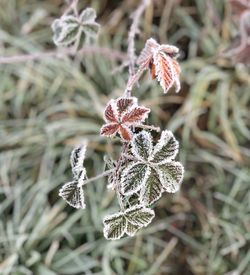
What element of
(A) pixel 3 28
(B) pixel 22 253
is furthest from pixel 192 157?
(A) pixel 3 28

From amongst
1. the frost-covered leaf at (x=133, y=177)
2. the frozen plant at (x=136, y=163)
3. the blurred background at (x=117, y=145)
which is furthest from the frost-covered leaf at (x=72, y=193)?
the blurred background at (x=117, y=145)

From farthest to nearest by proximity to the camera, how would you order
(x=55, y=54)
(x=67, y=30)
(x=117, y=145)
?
(x=117, y=145), (x=55, y=54), (x=67, y=30)

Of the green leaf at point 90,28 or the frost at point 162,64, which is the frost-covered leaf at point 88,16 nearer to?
the green leaf at point 90,28

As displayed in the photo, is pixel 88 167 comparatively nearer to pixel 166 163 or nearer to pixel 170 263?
pixel 170 263

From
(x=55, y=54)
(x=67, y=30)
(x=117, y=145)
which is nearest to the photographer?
(x=67, y=30)

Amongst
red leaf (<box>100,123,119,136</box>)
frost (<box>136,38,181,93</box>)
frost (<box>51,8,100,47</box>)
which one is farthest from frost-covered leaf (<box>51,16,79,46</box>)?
red leaf (<box>100,123,119,136</box>)

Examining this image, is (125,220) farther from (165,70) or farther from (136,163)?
(165,70)

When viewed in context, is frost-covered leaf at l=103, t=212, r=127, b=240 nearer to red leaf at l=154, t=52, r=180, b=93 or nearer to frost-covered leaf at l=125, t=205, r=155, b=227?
frost-covered leaf at l=125, t=205, r=155, b=227

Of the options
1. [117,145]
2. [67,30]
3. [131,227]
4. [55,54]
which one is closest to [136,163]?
[131,227]
